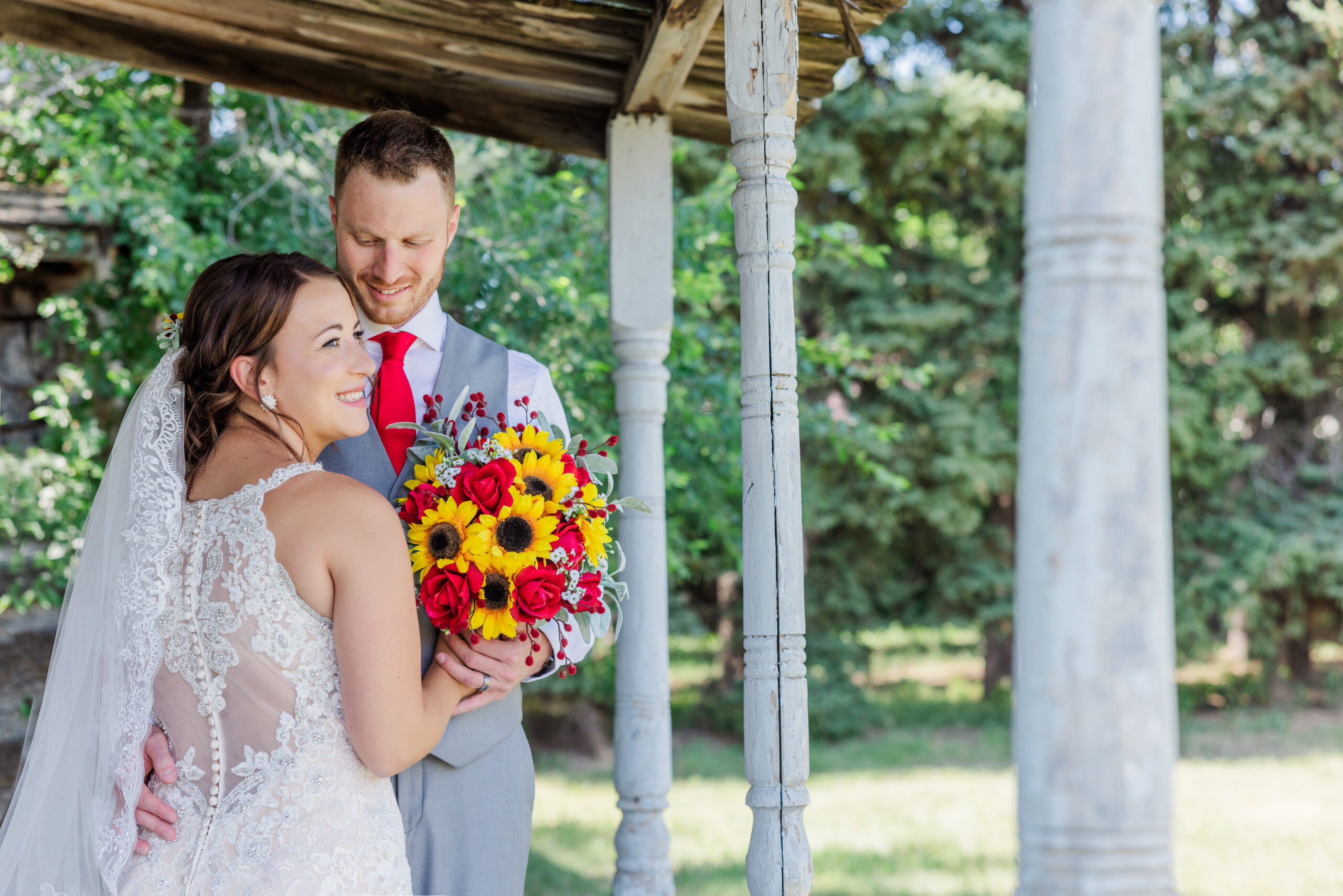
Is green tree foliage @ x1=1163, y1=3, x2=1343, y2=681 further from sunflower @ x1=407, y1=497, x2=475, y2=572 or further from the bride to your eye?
the bride

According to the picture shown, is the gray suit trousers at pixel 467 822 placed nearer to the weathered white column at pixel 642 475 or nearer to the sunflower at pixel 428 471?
the sunflower at pixel 428 471

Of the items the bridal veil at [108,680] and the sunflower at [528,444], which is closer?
the bridal veil at [108,680]

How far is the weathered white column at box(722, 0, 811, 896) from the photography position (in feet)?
8.07

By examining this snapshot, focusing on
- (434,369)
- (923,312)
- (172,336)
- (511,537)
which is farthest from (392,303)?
(923,312)

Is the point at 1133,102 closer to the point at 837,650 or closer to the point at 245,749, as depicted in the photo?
the point at 245,749

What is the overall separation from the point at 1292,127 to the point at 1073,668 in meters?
12.2

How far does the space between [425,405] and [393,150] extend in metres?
0.53

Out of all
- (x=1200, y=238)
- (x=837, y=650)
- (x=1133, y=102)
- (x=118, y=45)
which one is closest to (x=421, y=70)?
(x=118, y=45)

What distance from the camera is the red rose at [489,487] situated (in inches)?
80.0

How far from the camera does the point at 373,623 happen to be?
1.81 meters

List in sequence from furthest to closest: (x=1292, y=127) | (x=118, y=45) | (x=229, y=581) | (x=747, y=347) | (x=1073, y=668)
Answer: (x=1292, y=127) < (x=118, y=45) < (x=747, y=347) < (x=229, y=581) < (x=1073, y=668)

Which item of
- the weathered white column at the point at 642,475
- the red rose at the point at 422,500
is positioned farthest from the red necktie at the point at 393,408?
the weathered white column at the point at 642,475

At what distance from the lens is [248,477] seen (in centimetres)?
192

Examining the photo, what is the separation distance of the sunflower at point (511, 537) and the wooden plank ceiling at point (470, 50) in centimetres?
151
